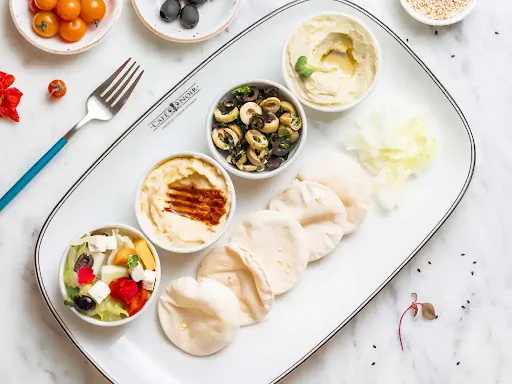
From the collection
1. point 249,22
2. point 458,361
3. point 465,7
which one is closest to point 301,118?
point 249,22

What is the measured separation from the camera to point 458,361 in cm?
282

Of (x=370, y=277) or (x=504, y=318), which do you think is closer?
(x=370, y=277)

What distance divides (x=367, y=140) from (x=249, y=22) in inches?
25.6

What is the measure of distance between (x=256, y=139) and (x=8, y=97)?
919 millimetres

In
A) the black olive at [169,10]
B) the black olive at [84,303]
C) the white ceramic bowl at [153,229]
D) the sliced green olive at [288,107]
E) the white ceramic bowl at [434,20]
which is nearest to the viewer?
the black olive at [84,303]

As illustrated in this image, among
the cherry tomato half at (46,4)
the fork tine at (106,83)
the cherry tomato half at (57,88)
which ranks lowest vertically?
the fork tine at (106,83)

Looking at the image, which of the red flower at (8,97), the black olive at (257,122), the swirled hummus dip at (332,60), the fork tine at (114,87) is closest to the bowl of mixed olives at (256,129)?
the black olive at (257,122)

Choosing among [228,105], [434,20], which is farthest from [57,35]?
[434,20]

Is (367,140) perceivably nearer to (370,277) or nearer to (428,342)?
(370,277)

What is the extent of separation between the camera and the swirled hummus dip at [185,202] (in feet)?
8.08

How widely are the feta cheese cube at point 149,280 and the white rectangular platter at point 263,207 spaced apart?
0.53 feet

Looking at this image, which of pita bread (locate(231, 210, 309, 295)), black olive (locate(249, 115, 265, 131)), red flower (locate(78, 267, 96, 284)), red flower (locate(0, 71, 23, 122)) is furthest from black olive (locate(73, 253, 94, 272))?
black olive (locate(249, 115, 265, 131))

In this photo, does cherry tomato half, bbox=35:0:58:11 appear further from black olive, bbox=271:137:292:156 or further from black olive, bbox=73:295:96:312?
black olive, bbox=73:295:96:312

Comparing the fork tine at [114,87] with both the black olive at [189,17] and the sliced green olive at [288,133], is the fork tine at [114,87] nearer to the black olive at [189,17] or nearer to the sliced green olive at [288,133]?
the black olive at [189,17]
